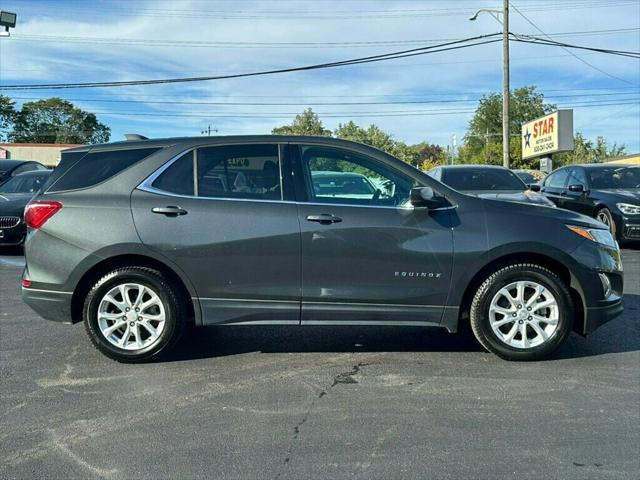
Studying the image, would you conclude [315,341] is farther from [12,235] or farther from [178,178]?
[12,235]

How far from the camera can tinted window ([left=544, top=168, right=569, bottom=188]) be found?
12414mm

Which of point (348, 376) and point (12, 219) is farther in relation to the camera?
point (12, 219)

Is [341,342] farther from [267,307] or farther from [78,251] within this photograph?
[78,251]

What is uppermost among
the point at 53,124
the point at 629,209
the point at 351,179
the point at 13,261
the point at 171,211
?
the point at 53,124

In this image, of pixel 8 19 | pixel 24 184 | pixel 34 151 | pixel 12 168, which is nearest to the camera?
pixel 24 184

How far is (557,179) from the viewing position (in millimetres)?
12781

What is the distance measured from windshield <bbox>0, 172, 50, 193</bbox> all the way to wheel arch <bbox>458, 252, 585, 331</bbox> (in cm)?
965

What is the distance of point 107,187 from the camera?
459 cm

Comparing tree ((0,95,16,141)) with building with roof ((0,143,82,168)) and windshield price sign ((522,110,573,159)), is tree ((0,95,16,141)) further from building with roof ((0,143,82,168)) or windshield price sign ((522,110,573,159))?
windshield price sign ((522,110,573,159))

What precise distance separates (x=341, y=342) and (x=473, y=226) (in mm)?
1626

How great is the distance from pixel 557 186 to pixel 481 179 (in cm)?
363

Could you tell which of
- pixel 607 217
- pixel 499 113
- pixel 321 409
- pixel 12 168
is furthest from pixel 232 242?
pixel 499 113

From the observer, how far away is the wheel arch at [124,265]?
453 cm

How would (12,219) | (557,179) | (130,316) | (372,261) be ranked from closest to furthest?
(372,261)
(130,316)
(12,219)
(557,179)
